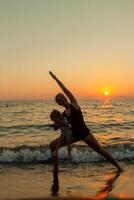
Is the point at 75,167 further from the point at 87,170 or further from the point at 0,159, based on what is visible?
the point at 0,159

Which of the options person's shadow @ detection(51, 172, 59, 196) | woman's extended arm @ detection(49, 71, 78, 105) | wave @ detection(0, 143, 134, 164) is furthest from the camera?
wave @ detection(0, 143, 134, 164)

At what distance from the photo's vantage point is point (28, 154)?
14.4 m

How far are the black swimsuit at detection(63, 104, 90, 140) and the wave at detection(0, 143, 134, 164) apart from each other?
3.63 metres

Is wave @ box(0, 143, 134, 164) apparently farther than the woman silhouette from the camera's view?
Yes

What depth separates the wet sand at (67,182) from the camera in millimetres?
8414

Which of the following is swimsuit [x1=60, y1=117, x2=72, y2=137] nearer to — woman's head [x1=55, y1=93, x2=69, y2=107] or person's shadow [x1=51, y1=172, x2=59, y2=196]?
woman's head [x1=55, y1=93, x2=69, y2=107]

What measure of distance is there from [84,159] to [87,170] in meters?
2.08

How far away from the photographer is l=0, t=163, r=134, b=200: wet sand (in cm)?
841

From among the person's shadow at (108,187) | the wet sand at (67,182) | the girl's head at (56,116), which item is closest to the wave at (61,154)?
the wet sand at (67,182)

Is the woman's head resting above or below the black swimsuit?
above

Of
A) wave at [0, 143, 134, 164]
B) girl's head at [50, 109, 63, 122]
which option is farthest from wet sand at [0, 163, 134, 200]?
girl's head at [50, 109, 63, 122]

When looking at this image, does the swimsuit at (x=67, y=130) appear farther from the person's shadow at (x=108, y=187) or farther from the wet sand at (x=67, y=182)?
the person's shadow at (x=108, y=187)

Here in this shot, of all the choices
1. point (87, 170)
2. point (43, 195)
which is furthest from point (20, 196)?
point (87, 170)

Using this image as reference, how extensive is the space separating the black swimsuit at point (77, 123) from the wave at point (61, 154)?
143 inches
